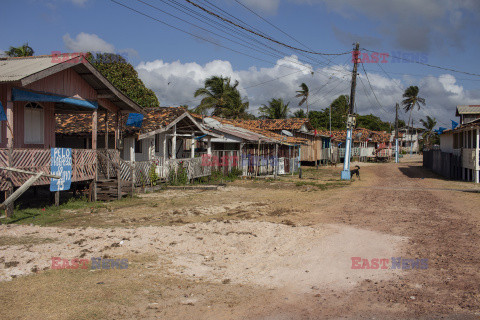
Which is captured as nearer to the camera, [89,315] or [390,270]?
[89,315]

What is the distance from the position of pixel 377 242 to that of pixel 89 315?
19.9 ft

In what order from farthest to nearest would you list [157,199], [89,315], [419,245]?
[157,199] < [419,245] < [89,315]

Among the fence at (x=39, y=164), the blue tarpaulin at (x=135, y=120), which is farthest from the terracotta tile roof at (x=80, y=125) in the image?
the fence at (x=39, y=164)

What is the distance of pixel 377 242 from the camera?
8.54 m

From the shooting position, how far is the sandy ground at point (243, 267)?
5.07 metres

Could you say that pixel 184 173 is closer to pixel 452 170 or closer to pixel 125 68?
pixel 125 68

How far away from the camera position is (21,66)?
12094 millimetres

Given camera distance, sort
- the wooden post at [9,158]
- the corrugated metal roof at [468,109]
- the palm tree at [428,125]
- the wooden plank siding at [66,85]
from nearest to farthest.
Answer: the wooden post at [9,158] < the wooden plank siding at [66,85] < the corrugated metal roof at [468,109] < the palm tree at [428,125]

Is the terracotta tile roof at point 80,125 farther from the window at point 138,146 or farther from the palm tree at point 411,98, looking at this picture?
the palm tree at point 411,98

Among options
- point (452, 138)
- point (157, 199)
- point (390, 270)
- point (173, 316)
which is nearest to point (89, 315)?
point (173, 316)

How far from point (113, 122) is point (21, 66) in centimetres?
815

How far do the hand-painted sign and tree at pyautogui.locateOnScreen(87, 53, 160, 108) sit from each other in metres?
Answer: 17.7

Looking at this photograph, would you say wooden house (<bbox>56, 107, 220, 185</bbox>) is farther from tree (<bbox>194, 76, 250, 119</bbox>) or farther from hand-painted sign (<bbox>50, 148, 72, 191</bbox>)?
tree (<bbox>194, 76, 250, 119</bbox>)

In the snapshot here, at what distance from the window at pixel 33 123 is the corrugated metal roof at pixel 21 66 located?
4.70 ft
